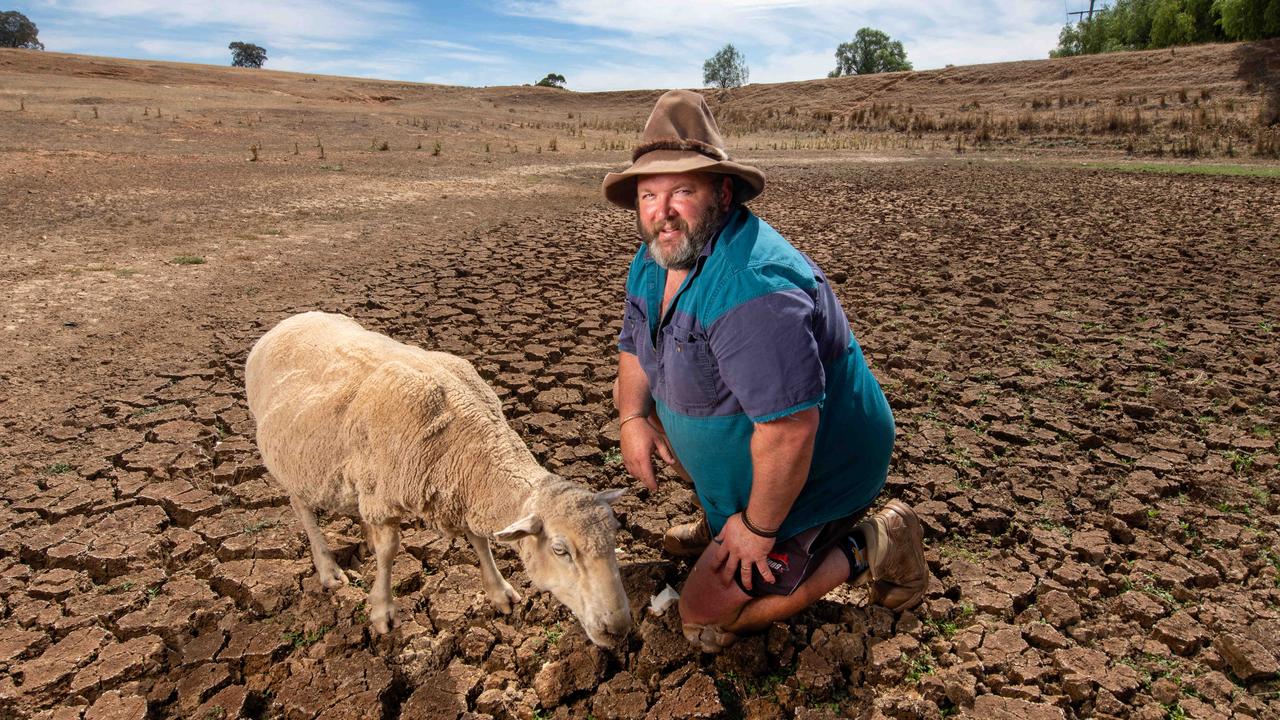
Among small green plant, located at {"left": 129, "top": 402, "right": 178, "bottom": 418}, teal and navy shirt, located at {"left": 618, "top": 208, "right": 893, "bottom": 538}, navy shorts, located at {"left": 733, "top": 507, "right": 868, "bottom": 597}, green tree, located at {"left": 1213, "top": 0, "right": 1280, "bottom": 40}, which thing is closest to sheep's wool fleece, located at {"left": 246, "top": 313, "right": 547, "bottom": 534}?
teal and navy shirt, located at {"left": 618, "top": 208, "right": 893, "bottom": 538}

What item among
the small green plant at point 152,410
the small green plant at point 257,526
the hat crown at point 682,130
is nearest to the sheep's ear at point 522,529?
the hat crown at point 682,130

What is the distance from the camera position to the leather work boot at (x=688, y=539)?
322 cm

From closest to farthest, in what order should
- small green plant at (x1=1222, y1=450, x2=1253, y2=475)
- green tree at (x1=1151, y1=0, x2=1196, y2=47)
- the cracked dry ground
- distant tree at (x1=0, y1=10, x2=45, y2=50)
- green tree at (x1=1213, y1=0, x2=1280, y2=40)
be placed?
the cracked dry ground → small green plant at (x1=1222, y1=450, x2=1253, y2=475) → green tree at (x1=1213, y1=0, x2=1280, y2=40) → green tree at (x1=1151, y1=0, x2=1196, y2=47) → distant tree at (x1=0, y1=10, x2=45, y2=50)

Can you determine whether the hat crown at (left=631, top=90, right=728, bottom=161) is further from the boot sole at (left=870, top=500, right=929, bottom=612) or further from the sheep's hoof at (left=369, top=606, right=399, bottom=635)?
the sheep's hoof at (left=369, top=606, right=399, bottom=635)

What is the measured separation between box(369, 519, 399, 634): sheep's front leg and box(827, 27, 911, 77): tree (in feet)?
276

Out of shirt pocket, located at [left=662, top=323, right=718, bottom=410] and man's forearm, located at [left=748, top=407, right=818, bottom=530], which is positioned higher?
shirt pocket, located at [left=662, top=323, right=718, bottom=410]

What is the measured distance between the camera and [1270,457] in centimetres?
414

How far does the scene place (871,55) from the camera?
264 feet

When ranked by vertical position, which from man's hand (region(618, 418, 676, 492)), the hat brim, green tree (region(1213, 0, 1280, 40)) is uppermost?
green tree (region(1213, 0, 1280, 40))

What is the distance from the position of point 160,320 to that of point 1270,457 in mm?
8122

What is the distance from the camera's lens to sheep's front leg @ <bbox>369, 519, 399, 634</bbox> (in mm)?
2959

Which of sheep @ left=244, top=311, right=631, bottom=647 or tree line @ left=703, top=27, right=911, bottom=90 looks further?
tree line @ left=703, top=27, right=911, bottom=90

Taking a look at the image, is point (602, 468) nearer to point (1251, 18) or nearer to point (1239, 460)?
point (1239, 460)

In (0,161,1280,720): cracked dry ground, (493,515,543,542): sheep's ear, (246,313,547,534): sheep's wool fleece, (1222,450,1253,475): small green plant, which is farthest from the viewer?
(1222,450,1253,475): small green plant
